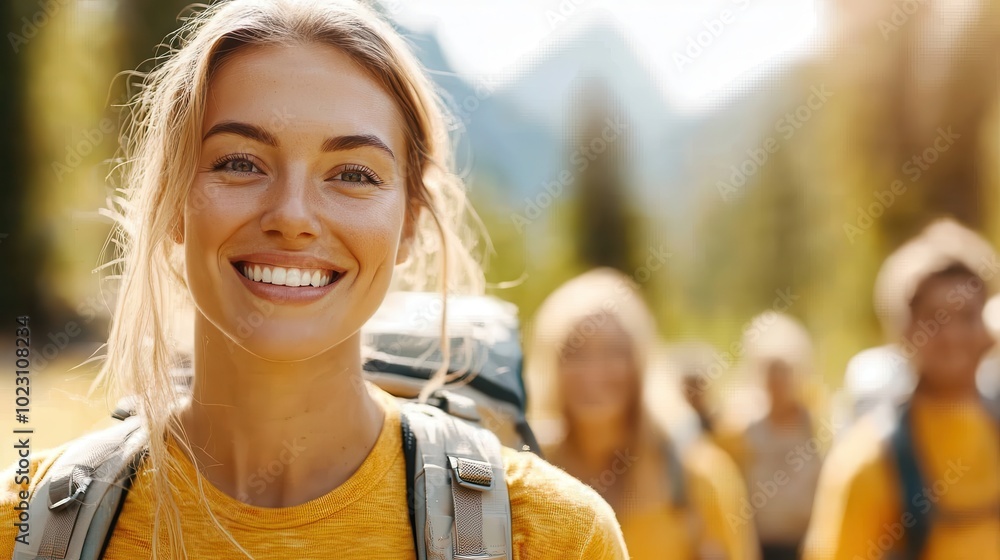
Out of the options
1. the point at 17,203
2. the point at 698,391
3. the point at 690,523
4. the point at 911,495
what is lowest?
the point at 698,391

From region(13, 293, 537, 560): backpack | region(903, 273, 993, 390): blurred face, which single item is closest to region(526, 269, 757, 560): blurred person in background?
region(903, 273, 993, 390): blurred face

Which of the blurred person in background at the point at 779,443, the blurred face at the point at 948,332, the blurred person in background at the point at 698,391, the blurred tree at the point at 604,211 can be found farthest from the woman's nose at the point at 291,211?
the blurred tree at the point at 604,211

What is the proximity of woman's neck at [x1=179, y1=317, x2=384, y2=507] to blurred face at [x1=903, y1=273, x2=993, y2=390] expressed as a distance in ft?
8.78

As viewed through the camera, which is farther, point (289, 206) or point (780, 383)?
point (780, 383)

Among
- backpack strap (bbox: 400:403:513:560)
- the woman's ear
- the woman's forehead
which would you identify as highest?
the woman's forehead

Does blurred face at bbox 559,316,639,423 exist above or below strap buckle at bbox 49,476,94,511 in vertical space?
below

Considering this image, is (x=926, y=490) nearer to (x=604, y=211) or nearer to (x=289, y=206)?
(x=289, y=206)

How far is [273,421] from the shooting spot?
1568 mm

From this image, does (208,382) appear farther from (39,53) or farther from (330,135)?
(39,53)

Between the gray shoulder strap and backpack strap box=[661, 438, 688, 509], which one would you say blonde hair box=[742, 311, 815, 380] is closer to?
backpack strap box=[661, 438, 688, 509]

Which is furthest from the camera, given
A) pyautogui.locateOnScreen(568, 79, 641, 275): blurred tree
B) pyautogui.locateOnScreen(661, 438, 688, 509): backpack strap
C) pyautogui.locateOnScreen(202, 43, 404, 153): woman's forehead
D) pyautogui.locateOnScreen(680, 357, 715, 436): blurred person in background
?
pyautogui.locateOnScreen(568, 79, 641, 275): blurred tree

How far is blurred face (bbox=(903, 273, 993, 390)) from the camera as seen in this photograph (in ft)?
11.1

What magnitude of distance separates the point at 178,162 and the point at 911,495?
279 cm

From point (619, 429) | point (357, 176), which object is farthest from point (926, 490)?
point (357, 176)
